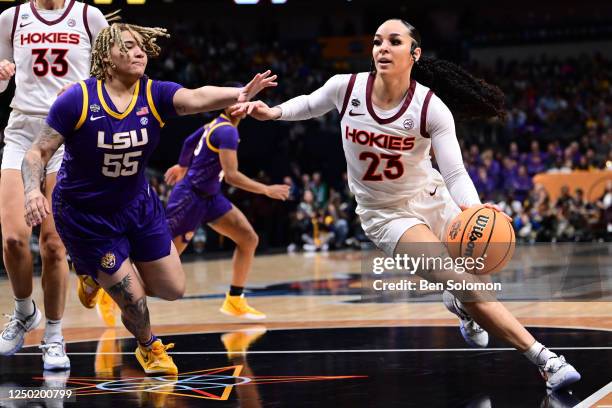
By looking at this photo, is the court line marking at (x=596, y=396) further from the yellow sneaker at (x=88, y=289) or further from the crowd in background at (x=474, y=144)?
the crowd in background at (x=474, y=144)

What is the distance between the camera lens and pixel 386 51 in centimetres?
570

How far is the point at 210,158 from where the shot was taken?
8977 mm

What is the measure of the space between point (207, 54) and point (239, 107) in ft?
64.8

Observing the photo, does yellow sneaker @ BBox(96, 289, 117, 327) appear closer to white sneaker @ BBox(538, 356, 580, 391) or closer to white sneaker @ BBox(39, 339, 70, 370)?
white sneaker @ BBox(39, 339, 70, 370)

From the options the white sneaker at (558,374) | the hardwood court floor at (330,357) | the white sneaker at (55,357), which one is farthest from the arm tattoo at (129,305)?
the white sneaker at (558,374)

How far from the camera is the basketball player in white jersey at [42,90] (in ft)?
20.9

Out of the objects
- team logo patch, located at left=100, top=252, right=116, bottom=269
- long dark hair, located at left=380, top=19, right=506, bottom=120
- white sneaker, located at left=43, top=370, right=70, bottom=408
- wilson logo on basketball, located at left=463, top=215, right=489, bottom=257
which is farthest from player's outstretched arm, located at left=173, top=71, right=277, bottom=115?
white sneaker, located at left=43, top=370, right=70, bottom=408

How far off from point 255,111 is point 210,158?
344cm

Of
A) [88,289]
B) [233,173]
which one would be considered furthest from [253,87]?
[233,173]

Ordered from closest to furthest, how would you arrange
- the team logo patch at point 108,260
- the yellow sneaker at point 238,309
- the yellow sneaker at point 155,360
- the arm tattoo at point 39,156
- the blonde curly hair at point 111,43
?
the arm tattoo at point 39,156, the blonde curly hair at point 111,43, the team logo patch at point 108,260, the yellow sneaker at point 155,360, the yellow sneaker at point 238,309

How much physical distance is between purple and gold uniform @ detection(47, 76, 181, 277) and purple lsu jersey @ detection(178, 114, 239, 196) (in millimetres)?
2813

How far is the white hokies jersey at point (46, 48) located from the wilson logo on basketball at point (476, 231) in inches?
109

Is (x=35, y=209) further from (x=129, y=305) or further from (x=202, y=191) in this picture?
(x=202, y=191)

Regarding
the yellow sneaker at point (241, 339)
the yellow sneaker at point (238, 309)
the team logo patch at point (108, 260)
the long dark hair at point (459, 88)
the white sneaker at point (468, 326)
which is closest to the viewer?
the team logo patch at point (108, 260)
